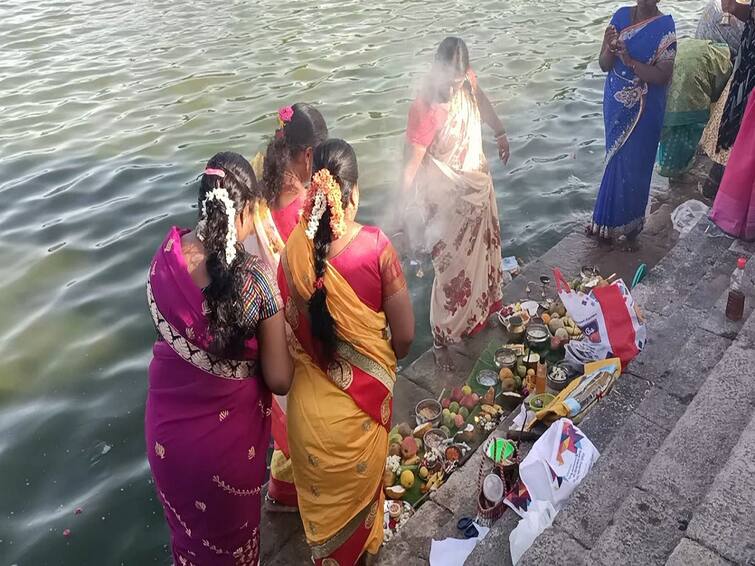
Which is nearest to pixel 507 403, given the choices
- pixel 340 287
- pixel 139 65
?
pixel 340 287

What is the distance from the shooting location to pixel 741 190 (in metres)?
4.13

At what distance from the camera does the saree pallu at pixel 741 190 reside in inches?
160

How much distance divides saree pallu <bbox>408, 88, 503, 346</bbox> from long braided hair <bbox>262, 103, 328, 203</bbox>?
3.91 feet

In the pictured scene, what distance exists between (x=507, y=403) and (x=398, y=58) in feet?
26.9

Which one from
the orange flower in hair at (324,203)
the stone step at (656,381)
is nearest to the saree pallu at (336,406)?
the orange flower in hair at (324,203)

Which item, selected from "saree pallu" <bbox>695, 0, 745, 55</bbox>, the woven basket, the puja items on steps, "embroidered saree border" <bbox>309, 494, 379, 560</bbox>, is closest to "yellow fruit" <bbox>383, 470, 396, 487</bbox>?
the woven basket

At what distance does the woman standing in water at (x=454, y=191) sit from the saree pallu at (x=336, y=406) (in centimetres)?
163

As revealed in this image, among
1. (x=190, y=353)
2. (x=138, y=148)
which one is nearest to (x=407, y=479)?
(x=190, y=353)

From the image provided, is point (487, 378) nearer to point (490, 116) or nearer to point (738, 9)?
point (490, 116)

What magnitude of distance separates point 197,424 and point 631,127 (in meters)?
4.18

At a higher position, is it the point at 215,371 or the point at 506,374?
the point at 215,371

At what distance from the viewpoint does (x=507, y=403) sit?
401 cm

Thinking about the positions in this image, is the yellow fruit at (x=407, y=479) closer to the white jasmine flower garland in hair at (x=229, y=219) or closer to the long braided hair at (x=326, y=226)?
the long braided hair at (x=326, y=226)

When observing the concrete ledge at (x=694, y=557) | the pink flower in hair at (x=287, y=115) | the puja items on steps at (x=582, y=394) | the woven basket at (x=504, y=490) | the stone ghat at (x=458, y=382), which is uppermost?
the pink flower in hair at (x=287, y=115)
